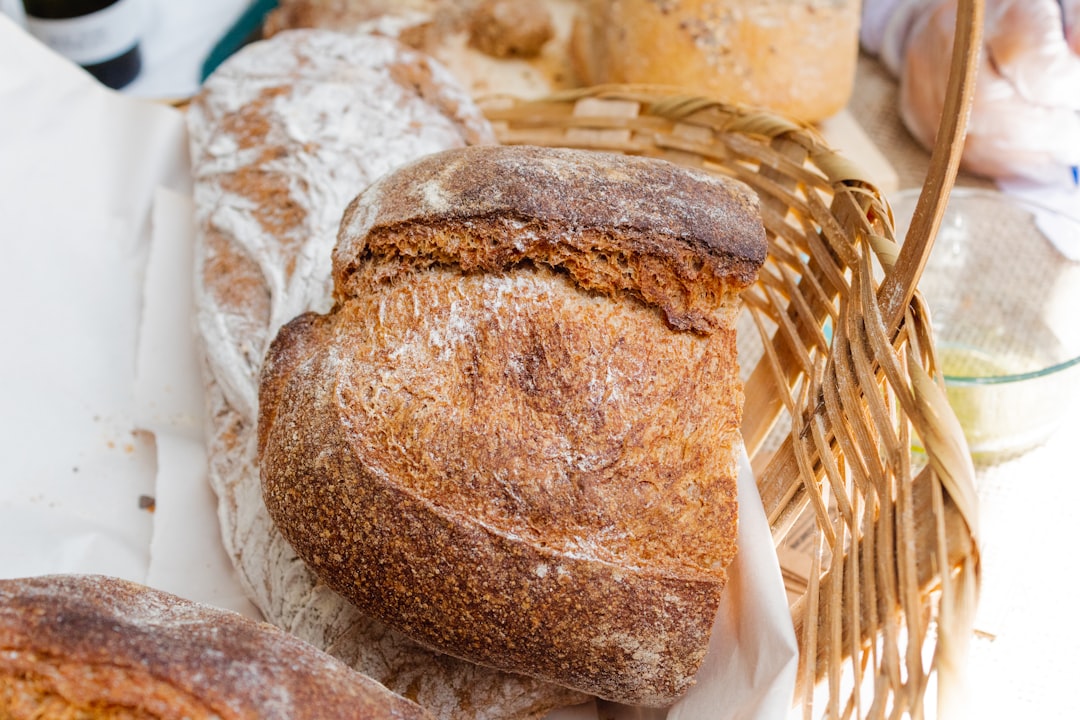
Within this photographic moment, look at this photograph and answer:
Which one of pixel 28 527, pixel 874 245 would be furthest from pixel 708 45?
pixel 28 527

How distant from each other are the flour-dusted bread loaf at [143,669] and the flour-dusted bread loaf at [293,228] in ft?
0.79

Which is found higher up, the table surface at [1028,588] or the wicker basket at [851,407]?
the wicker basket at [851,407]

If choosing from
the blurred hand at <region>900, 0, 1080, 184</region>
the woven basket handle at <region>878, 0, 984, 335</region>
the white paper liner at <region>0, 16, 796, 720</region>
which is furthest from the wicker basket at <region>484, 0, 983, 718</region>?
the blurred hand at <region>900, 0, 1080, 184</region>

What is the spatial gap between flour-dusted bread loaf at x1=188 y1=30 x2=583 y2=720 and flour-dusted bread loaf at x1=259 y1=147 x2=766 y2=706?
12 centimetres

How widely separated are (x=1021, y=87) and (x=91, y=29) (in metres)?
2.09

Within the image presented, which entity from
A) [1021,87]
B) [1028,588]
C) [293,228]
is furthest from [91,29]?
Result: [1028,588]

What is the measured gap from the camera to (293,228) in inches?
57.9

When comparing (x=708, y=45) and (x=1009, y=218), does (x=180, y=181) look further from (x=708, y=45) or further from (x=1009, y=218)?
(x=1009, y=218)

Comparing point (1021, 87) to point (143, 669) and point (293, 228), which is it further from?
point (143, 669)

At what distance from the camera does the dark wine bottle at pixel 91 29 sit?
6.98 ft

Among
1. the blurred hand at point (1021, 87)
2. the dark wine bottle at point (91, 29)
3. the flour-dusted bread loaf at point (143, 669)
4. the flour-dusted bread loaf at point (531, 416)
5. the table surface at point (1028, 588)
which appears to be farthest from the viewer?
the dark wine bottle at point (91, 29)

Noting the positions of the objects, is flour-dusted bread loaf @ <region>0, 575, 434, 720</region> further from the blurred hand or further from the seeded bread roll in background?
the blurred hand

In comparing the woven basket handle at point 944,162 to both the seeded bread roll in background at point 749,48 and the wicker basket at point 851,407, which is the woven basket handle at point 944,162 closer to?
the wicker basket at point 851,407

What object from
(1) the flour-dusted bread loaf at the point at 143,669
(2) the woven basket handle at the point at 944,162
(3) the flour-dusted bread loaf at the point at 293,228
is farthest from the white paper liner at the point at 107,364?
(1) the flour-dusted bread loaf at the point at 143,669
